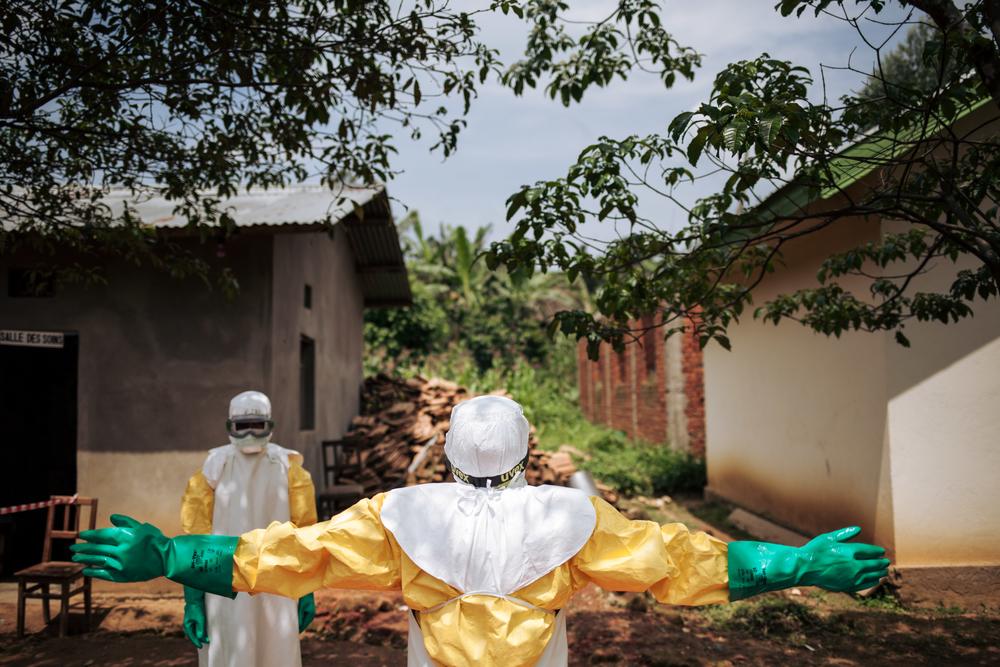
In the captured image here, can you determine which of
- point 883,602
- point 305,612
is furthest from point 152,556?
point 883,602

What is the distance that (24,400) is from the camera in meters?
7.67

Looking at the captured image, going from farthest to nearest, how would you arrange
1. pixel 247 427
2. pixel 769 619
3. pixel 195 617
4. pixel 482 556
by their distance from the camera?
1. pixel 769 619
2. pixel 247 427
3. pixel 195 617
4. pixel 482 556

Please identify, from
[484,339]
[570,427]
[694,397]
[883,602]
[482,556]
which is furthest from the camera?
[484,339]

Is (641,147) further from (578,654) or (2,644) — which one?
(2,644)

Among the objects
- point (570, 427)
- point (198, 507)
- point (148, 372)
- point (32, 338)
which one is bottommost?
point (570, 427)

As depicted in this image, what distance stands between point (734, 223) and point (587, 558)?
8.71 ft

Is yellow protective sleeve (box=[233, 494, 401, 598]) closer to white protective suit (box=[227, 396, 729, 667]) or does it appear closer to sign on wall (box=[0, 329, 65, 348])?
white protective suit (box=[227, 396, 729, 667])

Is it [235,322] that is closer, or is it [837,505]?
[235,322]

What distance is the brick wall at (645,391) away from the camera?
13.8 metres

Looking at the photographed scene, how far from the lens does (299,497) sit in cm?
446

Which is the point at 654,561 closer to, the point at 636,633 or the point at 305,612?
the point at 305,612

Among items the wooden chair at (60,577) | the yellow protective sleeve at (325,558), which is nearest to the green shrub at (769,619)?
the yellow protective sleeve at (325,558)

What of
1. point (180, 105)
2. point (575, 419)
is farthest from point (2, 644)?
point (575, 419)

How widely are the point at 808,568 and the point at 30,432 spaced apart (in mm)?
7719
